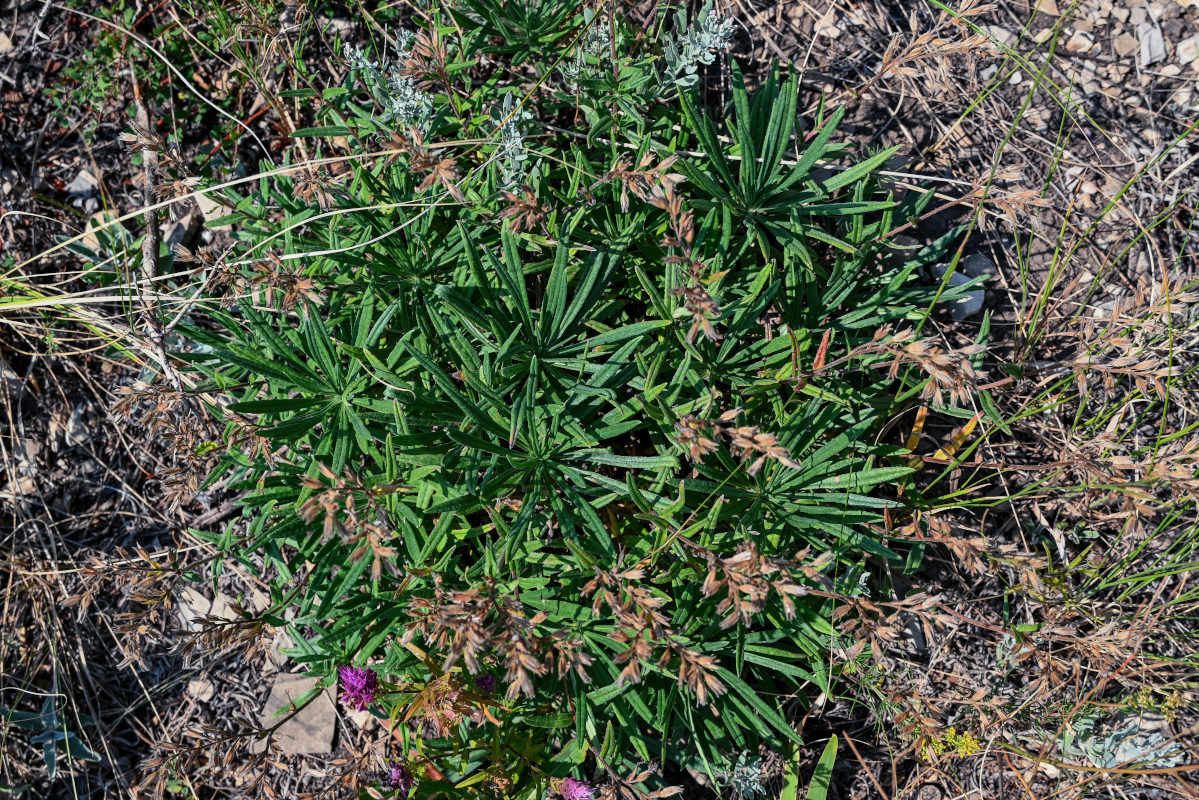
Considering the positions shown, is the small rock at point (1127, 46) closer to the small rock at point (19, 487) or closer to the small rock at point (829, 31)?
the small rock at point (829, 31)

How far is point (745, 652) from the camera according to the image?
2.68 metres

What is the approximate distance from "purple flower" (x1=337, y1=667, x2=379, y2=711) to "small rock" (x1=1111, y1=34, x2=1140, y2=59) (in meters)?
3.91

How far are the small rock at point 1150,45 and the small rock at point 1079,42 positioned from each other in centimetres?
20

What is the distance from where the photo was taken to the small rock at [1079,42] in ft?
11.4

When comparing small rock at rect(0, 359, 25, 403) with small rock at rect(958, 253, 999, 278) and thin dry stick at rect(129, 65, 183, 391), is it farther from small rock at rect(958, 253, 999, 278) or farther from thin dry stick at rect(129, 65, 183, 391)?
small rock at rect(958, 253, 999, 278)

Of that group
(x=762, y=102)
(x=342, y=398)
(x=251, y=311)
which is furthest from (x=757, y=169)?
(x=251, y=311)

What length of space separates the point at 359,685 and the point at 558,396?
3.79 ft

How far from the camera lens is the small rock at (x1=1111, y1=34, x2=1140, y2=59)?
11.4 feet

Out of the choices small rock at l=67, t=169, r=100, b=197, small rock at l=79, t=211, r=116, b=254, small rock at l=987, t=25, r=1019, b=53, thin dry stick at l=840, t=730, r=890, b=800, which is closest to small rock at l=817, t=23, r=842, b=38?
small rock at l=987, t=25, r=1019, b=53

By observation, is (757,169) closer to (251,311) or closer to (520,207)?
(520,207)

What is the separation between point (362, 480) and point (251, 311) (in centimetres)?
72

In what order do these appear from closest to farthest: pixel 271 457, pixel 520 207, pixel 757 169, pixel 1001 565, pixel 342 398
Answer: pixel 520 207 < pixel 271 457 < pixel 342 398 < pixel 757 169 < pixel 1001 565

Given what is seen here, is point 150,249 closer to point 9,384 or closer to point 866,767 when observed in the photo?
point 9,384

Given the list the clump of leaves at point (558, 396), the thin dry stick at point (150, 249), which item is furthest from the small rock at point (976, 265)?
the thin dry stick at point (150, 249)
